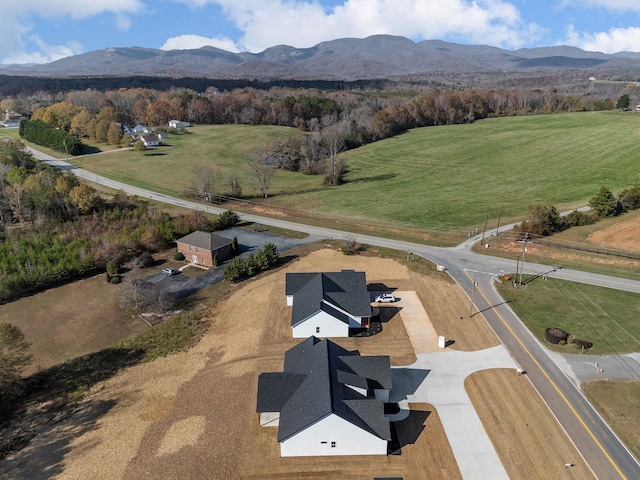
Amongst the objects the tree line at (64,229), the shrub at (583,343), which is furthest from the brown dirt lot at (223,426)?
the tree line at (64,229)

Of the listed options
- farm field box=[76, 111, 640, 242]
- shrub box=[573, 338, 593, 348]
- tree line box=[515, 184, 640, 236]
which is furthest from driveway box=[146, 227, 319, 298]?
shrub box=[573, 338, 593, 348]

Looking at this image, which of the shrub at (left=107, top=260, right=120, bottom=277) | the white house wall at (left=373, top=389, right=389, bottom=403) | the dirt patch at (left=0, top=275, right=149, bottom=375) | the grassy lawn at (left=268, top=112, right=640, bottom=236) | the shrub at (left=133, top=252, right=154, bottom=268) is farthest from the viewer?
the grassy lawn at (left=268, top=112, right=640, bottom=236)

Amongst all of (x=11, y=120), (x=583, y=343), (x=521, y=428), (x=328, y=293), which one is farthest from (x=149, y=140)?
(x=521, y=428)

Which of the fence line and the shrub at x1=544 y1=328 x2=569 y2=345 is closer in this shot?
the shrub at x1=544 y1=328 x2=569 y2=345

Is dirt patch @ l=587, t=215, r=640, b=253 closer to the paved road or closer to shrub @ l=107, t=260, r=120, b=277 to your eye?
the paved road

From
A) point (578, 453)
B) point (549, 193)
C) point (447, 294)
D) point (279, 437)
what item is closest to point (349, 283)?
point (447, 294)
